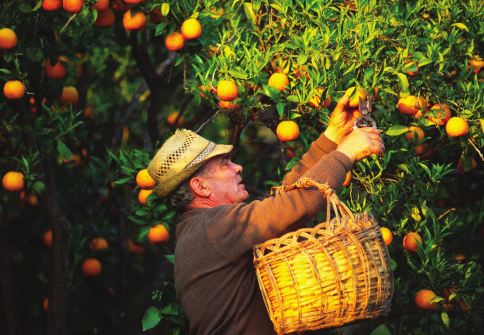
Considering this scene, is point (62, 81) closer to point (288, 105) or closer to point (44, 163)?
point (44, 163)

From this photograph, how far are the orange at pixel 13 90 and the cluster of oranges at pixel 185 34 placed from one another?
0.86 meters

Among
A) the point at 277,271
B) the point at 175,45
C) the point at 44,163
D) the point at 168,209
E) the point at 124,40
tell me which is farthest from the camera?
the point at 124,40

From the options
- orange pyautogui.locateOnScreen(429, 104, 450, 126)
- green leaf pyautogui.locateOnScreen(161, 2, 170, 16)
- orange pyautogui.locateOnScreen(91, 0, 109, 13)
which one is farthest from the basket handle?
orange pyautogui.locateOnScreen(91, 0, 109, 13)

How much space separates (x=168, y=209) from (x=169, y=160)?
102 centimetres

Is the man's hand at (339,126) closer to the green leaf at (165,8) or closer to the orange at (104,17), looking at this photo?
the green leaf at (165,8)

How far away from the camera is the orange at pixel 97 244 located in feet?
14.4

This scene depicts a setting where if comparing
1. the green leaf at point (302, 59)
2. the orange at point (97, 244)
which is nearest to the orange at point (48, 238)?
the orange at point (97, 244)

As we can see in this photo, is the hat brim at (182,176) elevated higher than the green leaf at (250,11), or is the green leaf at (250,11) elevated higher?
the green leaf at (250,11)

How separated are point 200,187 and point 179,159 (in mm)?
140

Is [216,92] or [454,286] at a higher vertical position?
[216,92]

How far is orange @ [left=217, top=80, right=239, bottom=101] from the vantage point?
2828 millimetres

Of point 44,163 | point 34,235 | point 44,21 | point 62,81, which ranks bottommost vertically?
point 34,235

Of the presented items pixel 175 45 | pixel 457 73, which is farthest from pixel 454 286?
pixel 175 45

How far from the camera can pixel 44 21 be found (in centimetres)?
372
